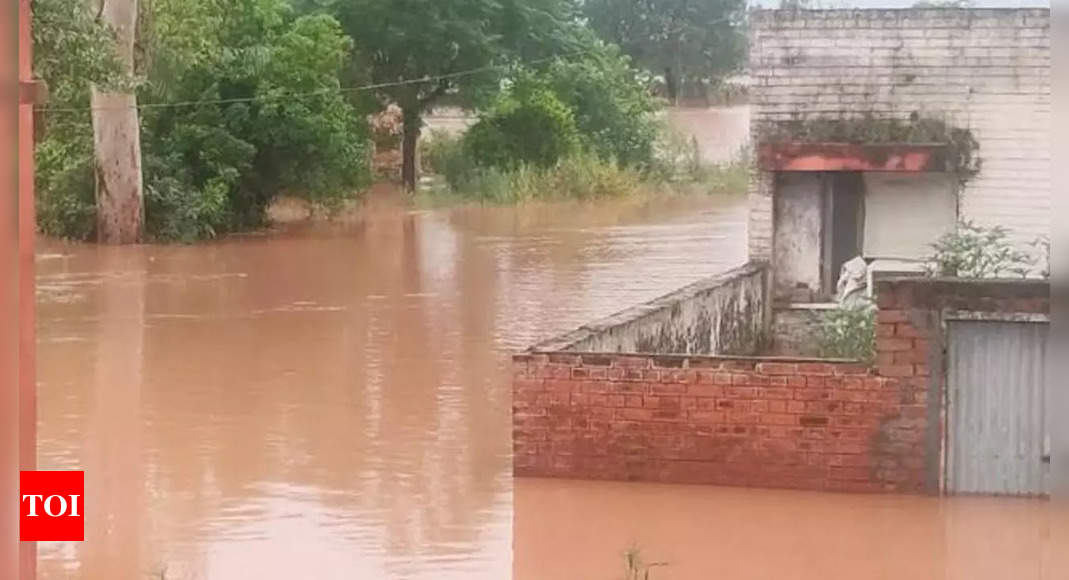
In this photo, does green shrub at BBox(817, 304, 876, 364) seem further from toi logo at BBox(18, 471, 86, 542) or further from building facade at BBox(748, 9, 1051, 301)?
toi logo at BBox(18, 471, 86, 542)

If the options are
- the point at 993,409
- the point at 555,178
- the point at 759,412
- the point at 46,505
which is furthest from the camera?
the point at 555,178

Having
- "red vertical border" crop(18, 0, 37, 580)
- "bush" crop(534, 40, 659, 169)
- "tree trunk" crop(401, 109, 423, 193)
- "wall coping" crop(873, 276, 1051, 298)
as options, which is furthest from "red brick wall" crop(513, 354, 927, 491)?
"tree trunk" crop(401, 109, 423, 193)

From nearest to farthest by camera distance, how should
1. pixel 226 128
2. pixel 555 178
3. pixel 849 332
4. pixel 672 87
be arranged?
pixel 849 332, pixel 672 87, pixel 555 178, pixel 226 128

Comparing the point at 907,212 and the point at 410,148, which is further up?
the point at 410,148

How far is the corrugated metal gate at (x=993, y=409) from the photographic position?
5367mm

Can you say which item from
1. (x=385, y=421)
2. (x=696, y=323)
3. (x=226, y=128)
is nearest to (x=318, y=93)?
(x=226, y=128)

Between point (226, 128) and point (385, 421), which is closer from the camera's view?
point (385, 421)

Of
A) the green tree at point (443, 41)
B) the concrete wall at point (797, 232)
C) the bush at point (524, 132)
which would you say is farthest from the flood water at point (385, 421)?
the concrete wall at point (797, 232)

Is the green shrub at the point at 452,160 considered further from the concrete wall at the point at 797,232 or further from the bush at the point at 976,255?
the bush at the point at 976,255

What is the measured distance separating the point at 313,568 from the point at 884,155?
3.27m

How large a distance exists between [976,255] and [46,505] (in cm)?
505

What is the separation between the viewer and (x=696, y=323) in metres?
6.87

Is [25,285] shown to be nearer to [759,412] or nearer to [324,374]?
[759,412]

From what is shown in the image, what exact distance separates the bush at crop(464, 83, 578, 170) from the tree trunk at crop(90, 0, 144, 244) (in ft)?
7.22
